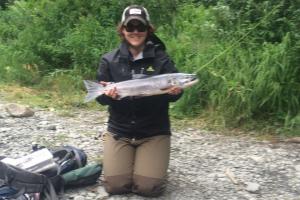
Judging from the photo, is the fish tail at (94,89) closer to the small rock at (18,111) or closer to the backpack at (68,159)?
the backpack at (68,159)

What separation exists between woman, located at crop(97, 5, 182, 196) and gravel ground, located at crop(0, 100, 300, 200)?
0.16 metres

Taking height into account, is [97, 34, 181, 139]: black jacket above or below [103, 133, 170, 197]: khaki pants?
above

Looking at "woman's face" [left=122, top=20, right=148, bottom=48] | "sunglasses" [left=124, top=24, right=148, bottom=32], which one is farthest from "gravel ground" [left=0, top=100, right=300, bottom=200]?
"sunglasses" [left=124, top=24, right=148, bottom=32]

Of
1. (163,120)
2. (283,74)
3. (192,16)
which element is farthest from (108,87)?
(192,16)

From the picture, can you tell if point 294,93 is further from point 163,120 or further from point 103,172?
point 103,172

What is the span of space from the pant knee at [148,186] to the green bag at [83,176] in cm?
37

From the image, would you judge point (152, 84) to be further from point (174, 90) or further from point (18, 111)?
point (18, 111)

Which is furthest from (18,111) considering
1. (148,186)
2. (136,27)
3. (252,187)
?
(252,187)

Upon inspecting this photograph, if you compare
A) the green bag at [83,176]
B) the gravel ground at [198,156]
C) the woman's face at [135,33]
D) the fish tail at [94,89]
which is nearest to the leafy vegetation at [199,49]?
the gravel ground at [198,156]

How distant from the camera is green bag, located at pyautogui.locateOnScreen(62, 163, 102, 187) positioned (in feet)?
15.1

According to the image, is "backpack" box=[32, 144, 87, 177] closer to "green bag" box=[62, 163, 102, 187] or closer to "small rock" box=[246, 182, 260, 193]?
"green bag" box=[62, 163, 102, 187]

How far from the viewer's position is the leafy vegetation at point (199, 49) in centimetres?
662

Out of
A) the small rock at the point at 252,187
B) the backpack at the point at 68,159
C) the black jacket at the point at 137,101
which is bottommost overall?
the small rock at the point at 252,187

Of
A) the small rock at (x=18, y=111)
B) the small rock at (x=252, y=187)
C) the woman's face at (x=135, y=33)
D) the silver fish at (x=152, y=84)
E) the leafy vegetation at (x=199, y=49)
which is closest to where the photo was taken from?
the silver fish at (x=152, y=84)
